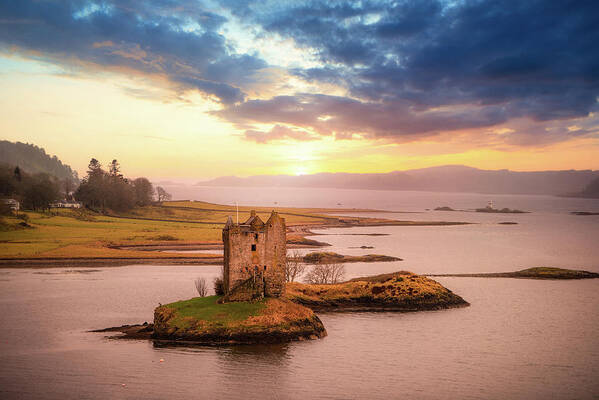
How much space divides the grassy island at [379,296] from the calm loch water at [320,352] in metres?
2.38

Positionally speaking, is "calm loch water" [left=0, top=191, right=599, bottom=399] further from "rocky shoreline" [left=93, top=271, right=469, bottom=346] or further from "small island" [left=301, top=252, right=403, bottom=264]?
"small island" [left=301, top=252, right=403, bottom=264]

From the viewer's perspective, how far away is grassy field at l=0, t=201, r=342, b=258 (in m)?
88.4

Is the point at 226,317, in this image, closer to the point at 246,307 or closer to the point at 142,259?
the point at 246,307

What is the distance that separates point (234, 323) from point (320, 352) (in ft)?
25.9

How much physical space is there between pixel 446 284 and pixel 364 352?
37250mm

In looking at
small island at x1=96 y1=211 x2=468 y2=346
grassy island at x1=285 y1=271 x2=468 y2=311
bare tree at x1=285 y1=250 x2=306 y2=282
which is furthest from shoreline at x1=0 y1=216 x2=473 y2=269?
small island at x1=96 y1=211 x2=468 y2=346

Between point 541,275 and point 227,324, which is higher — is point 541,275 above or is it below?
below

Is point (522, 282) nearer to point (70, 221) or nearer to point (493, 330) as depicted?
point (493, 330)

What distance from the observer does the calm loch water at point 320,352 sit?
101 feet

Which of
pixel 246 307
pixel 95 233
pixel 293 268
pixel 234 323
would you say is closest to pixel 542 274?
pixel 293 268

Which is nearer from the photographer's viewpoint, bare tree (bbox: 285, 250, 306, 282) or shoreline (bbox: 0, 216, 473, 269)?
bare tree (bbox: 285, 250, 306, 282)

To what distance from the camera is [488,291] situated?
218 feet

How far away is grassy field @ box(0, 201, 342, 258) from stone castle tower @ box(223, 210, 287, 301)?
2054 inches

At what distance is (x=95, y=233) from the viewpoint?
111375 mm
